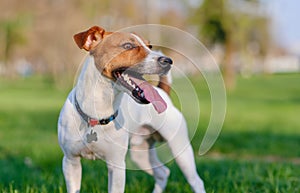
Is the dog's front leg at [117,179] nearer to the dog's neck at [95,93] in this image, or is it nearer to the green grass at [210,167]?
the dog's neck at [95,93]

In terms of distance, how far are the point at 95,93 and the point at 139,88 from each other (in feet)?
1.37

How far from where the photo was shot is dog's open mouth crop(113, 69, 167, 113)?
351 cm

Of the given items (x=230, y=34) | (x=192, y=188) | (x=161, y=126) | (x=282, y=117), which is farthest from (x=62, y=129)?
(x=230, y=34)

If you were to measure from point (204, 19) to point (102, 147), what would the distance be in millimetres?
Result: 34265

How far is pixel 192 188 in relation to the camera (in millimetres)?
4395

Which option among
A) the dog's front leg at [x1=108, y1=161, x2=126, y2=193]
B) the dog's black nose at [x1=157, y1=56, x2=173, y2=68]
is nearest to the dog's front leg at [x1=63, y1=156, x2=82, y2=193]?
the dog's front leg at [x1=108, y1=161, x2=126, y2=193]

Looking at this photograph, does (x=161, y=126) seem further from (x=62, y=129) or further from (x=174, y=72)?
(x=62, y=129)

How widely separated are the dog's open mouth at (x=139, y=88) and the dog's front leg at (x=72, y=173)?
2.67 ft

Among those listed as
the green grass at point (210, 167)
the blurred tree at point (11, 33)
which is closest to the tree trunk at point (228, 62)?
the blurred tree at point (11, 33)

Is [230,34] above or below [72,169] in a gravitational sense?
below

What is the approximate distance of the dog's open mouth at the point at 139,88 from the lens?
351 centimetres

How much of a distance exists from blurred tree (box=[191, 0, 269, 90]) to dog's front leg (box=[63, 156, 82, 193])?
107 feet

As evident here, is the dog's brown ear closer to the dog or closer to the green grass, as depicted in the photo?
the dog

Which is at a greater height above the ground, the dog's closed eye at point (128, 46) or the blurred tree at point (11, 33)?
the dog's closed eye at point (128, 46)
